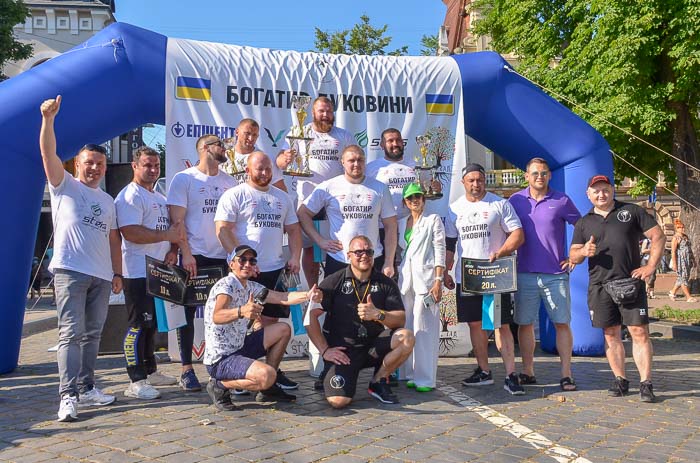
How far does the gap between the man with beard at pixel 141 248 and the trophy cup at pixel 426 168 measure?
2399mm

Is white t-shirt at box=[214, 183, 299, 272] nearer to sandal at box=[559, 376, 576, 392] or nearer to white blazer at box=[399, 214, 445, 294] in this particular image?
white blazer at box=[399, 214, 445, 294]

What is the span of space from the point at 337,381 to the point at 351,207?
1548 millimetres

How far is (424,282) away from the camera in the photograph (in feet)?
19.9

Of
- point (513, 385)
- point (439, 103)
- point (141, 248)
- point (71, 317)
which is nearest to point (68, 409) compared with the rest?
point (71, 317)

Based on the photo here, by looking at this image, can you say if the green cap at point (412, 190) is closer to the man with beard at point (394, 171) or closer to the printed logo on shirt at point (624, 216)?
the man with beard at point (394, 171)

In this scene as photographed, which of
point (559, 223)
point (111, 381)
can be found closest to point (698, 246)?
point (559, 223)

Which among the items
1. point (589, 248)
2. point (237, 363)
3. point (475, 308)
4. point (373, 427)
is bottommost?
point (373, 427)

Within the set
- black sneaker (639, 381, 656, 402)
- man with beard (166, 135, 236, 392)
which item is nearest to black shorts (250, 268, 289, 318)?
man with beard (166, 135, 236, 392)

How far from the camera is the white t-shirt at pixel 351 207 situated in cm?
616

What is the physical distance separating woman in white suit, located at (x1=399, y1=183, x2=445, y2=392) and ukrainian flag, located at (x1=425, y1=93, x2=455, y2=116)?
232 cm

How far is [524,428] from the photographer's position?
16.0ft

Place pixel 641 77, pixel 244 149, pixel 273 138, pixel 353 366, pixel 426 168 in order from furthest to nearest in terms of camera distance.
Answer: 1. pixel 641 77
2. pixel 273 138
3. pixel 426 168
4. pixel 244 149
5. pixel 353 366

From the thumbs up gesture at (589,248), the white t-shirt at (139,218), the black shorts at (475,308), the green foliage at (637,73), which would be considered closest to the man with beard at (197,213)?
the white t-shirt at (139,218)

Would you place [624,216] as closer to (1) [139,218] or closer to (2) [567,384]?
(2) [567,384]
